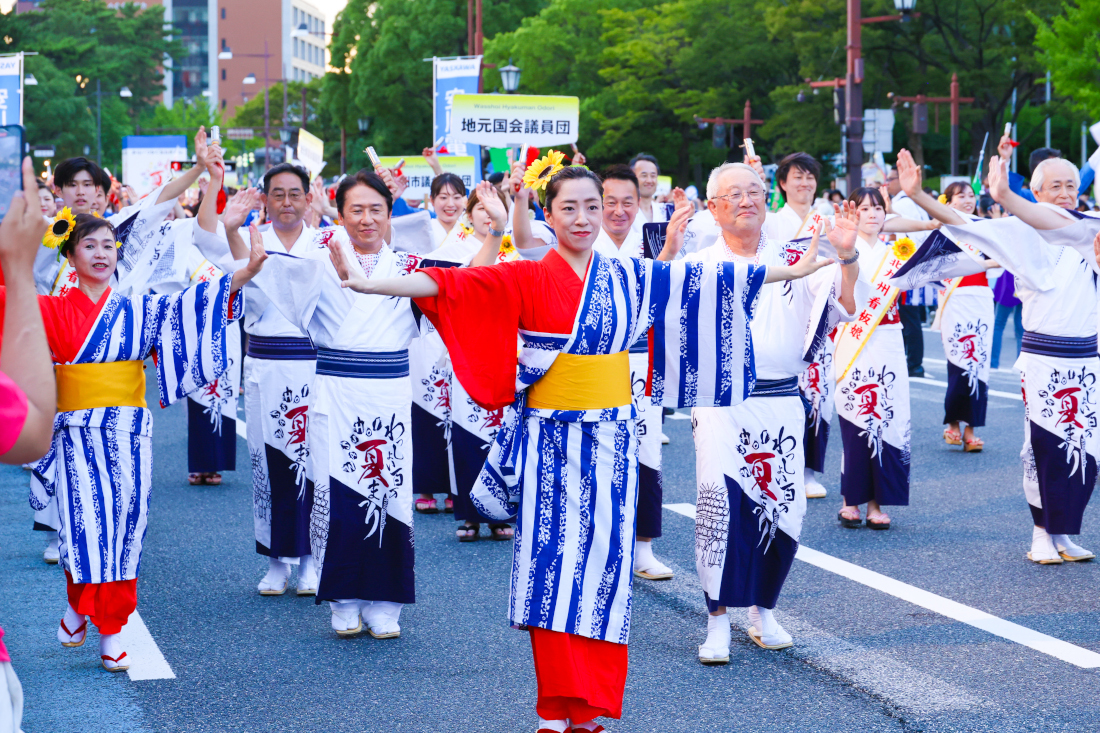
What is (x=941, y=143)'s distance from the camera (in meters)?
40.0

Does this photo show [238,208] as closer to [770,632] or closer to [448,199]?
[770,632]

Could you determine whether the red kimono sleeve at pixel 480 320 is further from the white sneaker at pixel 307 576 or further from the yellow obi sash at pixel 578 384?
the white sneaker at pixel 307 576

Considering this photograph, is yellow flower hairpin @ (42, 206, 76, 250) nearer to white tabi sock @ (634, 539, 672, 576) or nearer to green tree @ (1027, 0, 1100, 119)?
white tabi sock @ (634, 539, 672, 576)

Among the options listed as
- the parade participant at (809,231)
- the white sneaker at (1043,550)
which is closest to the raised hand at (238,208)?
the parade participant at (809,231)

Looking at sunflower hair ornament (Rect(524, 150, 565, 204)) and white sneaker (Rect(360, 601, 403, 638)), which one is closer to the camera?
sunflower hair ornament (Rect(524, 150, 565, 204))

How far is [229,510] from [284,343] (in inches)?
80.1

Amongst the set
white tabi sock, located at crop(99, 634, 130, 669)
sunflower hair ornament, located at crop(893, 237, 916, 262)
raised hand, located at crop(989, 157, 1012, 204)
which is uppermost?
raised hand, located at crop(989, 157, 1012, 204)

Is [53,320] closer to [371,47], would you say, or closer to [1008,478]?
[1008,478]

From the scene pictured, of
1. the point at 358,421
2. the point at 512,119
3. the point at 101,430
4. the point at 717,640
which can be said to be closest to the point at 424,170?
the point at 512,119

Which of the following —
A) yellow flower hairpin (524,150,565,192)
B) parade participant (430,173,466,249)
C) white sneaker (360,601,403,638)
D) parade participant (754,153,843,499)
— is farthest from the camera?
parade participant (430,173,466,249)

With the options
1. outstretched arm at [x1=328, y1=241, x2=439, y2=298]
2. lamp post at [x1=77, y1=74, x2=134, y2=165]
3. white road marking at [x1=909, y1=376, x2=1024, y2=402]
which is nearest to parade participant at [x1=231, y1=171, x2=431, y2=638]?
outstretched arm at [x1=328, y1=241, x2=439, y2=298]

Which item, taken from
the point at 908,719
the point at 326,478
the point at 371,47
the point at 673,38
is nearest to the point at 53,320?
the point at 326,478

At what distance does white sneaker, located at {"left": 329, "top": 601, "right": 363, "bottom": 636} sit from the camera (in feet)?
15.8

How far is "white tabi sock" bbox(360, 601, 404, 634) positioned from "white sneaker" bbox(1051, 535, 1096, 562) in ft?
10.1
